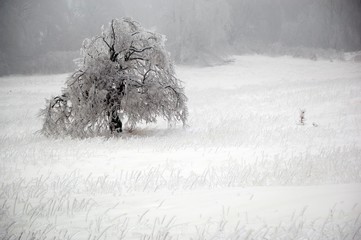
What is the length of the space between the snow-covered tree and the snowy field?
1.24 metres

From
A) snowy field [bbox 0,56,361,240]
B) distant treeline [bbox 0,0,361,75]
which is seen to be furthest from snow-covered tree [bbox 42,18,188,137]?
distant treeline [bbox 0,0,361,75]

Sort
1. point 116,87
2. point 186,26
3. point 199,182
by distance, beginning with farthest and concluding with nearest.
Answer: point 186,26 → point 116,87 → point 199,182

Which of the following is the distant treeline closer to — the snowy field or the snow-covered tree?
the snowy field

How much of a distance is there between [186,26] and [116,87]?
27695 mm

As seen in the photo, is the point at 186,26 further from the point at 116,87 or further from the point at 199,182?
the point at 199,182

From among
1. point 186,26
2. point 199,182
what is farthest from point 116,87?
point 186,26

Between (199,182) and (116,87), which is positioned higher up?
(116,87)

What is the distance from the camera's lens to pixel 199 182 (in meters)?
5.63

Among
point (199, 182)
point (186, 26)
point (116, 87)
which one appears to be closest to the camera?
point (199, 182)

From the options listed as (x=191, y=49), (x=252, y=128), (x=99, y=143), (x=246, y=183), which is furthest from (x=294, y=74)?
(x=246, y=183)

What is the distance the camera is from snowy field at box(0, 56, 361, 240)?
3.51 metres

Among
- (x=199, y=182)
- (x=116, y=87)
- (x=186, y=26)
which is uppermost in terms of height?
(x=186, y=26)

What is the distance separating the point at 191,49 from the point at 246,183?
111ft

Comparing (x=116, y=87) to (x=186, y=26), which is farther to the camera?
(x=186, y=26)
